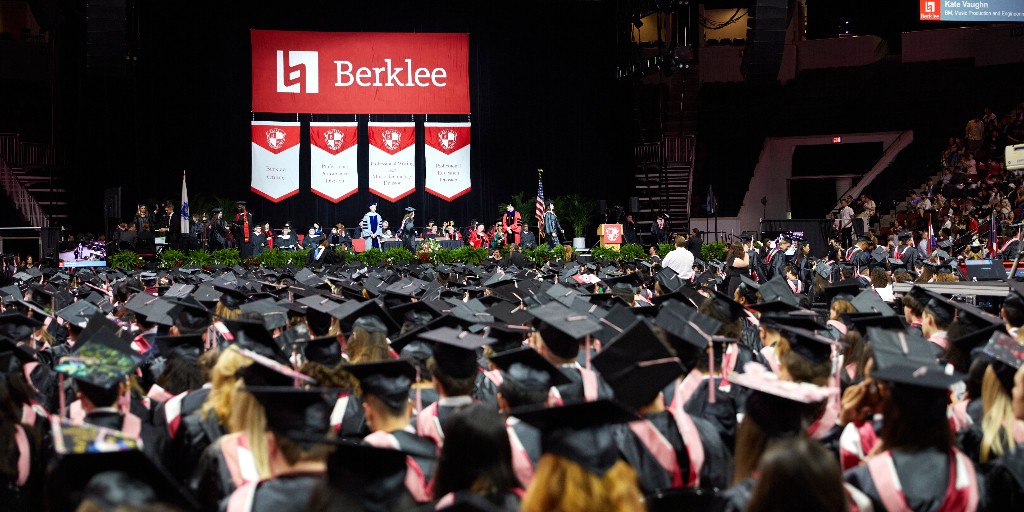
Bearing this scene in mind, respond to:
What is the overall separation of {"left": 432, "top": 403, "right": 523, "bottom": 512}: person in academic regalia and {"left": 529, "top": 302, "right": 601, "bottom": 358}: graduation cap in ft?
6.19

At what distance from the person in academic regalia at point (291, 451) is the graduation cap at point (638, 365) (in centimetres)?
105

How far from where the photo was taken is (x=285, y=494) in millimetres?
2346

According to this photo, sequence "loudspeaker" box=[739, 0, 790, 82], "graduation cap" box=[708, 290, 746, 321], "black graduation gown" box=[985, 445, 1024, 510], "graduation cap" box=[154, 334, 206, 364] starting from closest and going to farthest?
"black graduation gown" box=[985, 445, 1024, 510], "graduation cap" box=[154, 334, 206, 364], "graduation cap" box=[708, 290, 746, 321], "loudspeaker" box=[739, 0, 790, 82]

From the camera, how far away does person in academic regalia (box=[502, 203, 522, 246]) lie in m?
24.4

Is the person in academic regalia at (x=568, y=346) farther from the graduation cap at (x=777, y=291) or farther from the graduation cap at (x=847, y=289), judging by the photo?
the graduation cap at (x=847, y=289)

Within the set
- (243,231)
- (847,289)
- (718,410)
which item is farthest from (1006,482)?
(243,231)

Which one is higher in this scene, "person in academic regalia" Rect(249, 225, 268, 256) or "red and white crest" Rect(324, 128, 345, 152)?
"red and white crest" Rect(324, 128, 345, 152)

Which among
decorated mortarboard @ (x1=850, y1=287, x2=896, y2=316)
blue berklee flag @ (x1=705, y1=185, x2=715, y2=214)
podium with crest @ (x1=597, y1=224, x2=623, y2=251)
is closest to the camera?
decorated mortarboard @ (x1=850, y1=287, x2=896, y2=316)

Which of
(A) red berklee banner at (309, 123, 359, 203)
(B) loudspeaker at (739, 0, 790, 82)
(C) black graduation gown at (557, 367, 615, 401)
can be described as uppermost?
(B) loudspeaker at (739, 0, 790, 82)

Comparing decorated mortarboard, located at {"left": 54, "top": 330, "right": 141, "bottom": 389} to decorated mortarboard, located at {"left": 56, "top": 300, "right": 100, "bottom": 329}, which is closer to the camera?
decorated mortarboard, located at {"left": 54, "top": 330, "right": 141, "bottom": 389}

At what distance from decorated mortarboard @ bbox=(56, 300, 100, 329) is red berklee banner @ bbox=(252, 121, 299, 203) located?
1987cm

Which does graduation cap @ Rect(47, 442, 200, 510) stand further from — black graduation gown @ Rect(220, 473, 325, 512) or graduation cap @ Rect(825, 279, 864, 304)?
graduation cap @ Rect(825, 279, 864, 304)

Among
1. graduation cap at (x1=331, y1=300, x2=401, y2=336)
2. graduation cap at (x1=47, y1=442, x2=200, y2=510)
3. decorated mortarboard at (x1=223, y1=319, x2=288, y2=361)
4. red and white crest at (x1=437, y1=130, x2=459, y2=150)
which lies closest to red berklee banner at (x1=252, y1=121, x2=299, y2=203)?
red and white crest at (x1=437, y1=130, x2=459, y2=150)

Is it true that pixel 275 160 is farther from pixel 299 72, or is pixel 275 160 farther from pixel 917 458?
pixel 917 458
